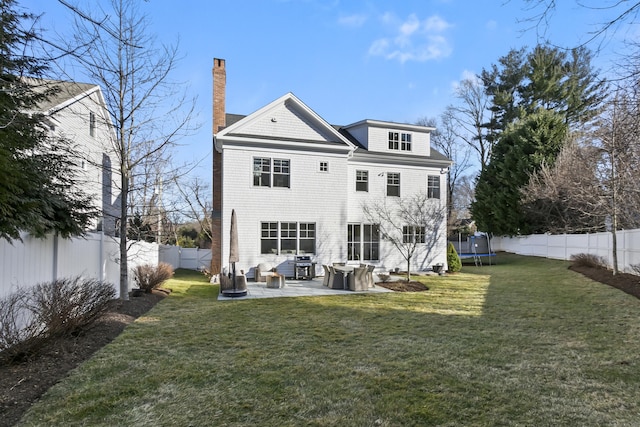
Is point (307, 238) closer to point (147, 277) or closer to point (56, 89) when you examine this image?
point (147, 277)

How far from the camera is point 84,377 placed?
4.90 meters

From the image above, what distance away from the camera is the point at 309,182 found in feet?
55.2

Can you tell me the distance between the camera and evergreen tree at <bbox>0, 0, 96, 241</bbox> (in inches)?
192

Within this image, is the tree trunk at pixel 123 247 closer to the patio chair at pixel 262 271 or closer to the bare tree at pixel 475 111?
the patio chair at pixel 262 271

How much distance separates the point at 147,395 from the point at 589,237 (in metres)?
21.0

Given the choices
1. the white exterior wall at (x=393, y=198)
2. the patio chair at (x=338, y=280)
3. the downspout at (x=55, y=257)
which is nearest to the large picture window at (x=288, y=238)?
the white exterior wall at (x=393, y=198)

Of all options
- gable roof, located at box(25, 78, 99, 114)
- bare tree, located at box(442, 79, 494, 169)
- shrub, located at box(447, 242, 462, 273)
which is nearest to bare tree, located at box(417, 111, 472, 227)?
bare tree, located at box(442, 79, 494, 169)

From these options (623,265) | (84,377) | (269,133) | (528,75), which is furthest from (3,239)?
(528,75)

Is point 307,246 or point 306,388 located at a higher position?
point 307,246

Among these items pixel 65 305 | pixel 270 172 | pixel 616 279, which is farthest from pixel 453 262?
pixel 65 305

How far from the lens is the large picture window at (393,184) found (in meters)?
18.8

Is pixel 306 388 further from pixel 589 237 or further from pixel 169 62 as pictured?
pixel 589 237

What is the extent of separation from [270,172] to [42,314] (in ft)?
37.5

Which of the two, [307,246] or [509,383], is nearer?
[509,383]
